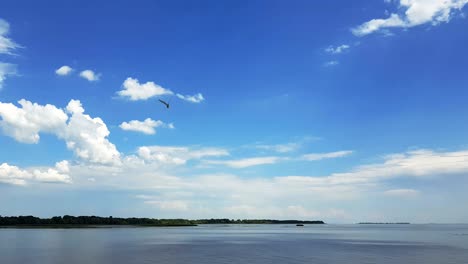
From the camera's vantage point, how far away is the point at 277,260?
58500 millimetres

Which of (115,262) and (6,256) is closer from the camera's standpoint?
(115,262)

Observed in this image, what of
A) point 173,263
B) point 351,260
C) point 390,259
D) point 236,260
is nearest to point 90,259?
point 173,263

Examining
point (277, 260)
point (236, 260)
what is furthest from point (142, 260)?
point (277, 260)

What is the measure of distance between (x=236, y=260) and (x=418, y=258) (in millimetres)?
24820

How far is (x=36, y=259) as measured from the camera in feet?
200

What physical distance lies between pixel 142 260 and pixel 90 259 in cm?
752

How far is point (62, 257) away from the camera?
209ft

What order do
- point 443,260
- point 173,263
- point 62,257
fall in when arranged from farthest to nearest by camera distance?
point 62,257
point 443,260
point 173,263

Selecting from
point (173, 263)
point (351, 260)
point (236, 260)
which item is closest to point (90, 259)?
point (173, 263)

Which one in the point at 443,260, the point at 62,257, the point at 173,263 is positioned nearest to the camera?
the point at 173,263

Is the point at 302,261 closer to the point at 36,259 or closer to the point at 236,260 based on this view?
the point at 236,260

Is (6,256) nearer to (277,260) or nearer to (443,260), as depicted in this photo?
(277,260)

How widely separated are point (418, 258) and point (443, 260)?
12.5ft

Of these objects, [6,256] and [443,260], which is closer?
[443,260]
